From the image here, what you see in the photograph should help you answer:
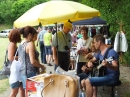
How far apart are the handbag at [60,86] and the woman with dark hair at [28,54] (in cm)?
43

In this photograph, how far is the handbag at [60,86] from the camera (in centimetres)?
398

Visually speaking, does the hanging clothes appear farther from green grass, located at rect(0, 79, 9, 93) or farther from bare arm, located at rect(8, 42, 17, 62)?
bare arm, located at rect(8, 42, 17, 62)

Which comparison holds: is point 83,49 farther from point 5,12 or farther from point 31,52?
point 5,12

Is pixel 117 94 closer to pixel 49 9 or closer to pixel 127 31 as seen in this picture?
pixel 49 9

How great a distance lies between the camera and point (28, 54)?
4.36 meters

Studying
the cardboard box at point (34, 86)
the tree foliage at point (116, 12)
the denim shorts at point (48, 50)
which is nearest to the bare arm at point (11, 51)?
the cardboard box at point (34, 86)

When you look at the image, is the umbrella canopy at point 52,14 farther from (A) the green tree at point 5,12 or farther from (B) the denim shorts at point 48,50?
(A) the green tree at point 5,12

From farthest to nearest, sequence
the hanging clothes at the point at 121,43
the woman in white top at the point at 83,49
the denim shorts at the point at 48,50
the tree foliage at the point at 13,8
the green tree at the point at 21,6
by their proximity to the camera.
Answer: the tree foliage at the point at 13,8, the green tree at the point at 21,6, the denim shorts at the point at 48,50, the hanging clothes at the point at 121,43, the woman in white top at the point at 83,49

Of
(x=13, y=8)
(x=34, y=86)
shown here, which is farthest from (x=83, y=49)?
(x=13, y=8)

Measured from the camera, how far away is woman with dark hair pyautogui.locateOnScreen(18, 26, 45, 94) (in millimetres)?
4281

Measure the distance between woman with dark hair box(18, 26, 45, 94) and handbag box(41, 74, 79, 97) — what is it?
43 cm

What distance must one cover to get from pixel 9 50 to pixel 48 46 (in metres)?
6.67

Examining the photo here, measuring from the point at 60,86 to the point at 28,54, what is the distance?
81 cm

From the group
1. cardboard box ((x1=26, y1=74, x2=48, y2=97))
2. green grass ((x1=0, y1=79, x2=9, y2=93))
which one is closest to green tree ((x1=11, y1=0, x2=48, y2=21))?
green grass ((x1=0, y1=79, x2=9, y2=93))
